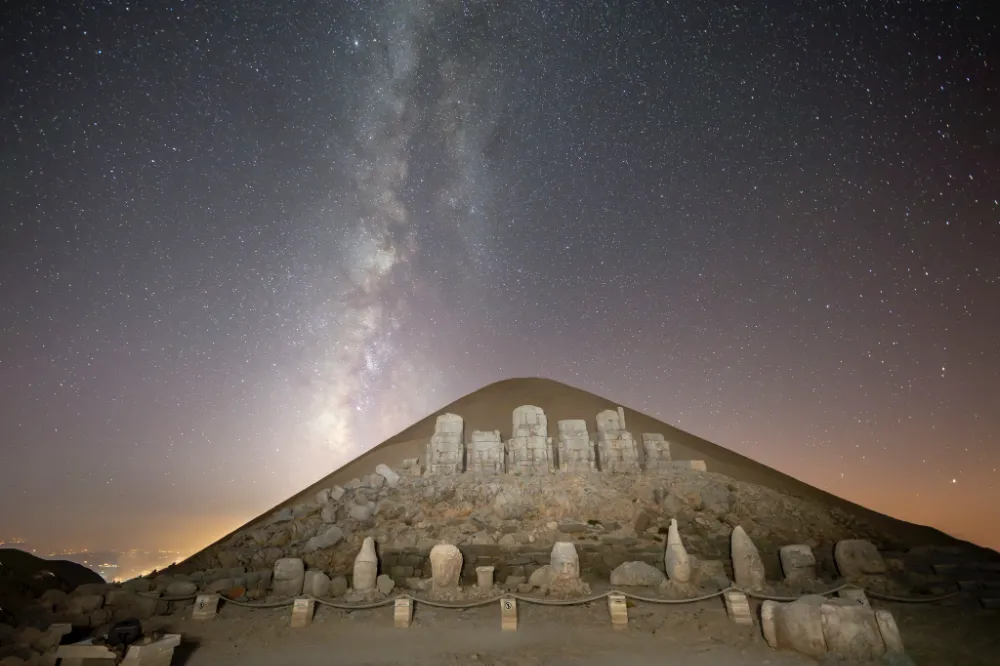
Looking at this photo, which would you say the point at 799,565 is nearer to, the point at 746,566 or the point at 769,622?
the point at 746,566

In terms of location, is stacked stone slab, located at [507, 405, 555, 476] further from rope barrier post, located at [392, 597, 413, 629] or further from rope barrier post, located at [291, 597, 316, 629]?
rope barrier post, located at [291, 597, 316, 629]

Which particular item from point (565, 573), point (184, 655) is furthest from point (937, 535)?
point (184, 655)

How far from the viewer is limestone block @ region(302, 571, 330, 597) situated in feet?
53.4

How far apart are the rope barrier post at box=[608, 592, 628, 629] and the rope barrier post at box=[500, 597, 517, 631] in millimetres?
2614

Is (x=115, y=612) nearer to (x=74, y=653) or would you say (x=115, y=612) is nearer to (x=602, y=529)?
(x=74, y=653)

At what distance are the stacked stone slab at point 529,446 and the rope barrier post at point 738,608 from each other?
12.3 meters

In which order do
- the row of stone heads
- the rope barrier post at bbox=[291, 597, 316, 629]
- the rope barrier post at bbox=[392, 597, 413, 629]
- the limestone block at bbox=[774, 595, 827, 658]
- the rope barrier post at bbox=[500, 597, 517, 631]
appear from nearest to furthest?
the limestone block at bbox=[774, 595, 827, 658] < the rope barrier post at bbox=[500, 597, 517, 631] < the rope barrier post at bbox=[392, 597, 413, 629] < the rope barrier post at bbox=[291, 597, 316, 629] < the row of stone heads

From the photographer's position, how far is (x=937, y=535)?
24.4 m

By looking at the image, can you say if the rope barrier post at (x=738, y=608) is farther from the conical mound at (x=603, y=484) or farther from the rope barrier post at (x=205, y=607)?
the rope barrier post at (x=205, y=607)

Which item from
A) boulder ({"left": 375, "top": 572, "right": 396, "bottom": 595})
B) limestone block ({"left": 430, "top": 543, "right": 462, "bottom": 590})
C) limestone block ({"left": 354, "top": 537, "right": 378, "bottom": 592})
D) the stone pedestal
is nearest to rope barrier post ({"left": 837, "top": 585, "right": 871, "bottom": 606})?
the stone pedestal

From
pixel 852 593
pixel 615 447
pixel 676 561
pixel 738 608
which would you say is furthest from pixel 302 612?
pixel 615 447

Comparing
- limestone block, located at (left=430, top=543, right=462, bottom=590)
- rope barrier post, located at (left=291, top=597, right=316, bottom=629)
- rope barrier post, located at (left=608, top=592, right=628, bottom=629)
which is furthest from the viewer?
limestone block, located at (left=430, top=543, right=462, bottom=590)

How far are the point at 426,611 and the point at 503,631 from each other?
287 centimetres

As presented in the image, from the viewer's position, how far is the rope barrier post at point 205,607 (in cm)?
1425
